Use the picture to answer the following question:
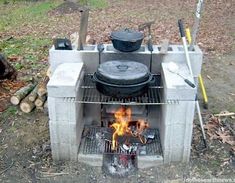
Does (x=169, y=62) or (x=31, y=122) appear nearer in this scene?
(x=169, y=62)

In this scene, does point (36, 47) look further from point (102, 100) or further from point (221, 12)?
point (221, 12)

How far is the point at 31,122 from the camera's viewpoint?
20.0 ft

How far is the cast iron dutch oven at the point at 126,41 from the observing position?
513cm

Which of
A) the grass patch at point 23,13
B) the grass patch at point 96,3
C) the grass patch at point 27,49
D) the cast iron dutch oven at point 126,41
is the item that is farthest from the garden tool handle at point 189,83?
the grass patch at point 96,3

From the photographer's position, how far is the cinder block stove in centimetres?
464

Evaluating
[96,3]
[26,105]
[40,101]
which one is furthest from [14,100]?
[96,3]

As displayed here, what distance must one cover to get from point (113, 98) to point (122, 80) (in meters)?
0.46

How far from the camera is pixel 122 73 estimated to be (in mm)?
4723

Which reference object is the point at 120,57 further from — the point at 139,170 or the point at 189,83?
the point at 139,170

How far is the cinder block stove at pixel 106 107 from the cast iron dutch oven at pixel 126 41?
0.13 metres

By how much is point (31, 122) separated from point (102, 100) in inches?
67.5

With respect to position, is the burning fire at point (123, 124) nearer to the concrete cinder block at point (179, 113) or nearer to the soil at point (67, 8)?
the concrete cinder block at point (179, 113)

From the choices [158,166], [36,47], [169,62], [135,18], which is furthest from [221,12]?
[158,166]

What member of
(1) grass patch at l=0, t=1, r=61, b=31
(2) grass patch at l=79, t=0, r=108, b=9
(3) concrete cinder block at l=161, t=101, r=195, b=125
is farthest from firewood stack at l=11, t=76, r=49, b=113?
(2) grass patch at l=79, t=0, r=108, b=9
